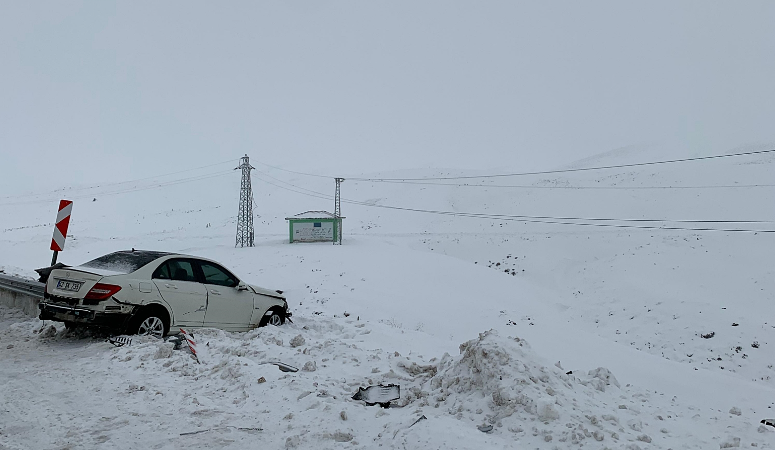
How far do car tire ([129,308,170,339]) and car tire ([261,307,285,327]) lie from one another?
6.95ft

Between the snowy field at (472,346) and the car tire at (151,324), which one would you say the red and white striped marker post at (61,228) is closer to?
the snowy field at (472,346)

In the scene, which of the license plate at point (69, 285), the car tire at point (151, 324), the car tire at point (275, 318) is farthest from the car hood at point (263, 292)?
the license plate at point (69, 285)

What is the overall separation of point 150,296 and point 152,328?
49cm

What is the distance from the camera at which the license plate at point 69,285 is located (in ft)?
23.2

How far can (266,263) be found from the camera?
24.5 m

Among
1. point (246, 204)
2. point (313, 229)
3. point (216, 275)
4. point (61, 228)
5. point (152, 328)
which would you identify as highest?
point (246, 204)

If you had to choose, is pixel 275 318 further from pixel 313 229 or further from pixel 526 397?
pixel 313 229

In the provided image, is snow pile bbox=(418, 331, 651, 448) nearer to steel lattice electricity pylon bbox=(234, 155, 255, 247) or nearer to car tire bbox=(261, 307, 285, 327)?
car tire bbox=(261, 307, 285, 327)

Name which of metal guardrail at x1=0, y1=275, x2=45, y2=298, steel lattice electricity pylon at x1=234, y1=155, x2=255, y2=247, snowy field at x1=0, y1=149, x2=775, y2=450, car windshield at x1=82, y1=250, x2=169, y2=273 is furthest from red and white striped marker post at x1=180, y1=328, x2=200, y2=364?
steel lattice electricity pylon at x1=234, y1=155, x2=255, y2=247

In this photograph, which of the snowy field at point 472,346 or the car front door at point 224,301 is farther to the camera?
the car front door at point 224,301

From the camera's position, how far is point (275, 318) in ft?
31.7

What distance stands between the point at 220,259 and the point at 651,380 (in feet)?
71.6

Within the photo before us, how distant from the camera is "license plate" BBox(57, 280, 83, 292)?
7.06 meters

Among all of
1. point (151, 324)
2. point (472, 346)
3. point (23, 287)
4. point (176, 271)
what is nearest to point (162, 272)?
point (176, 271)
